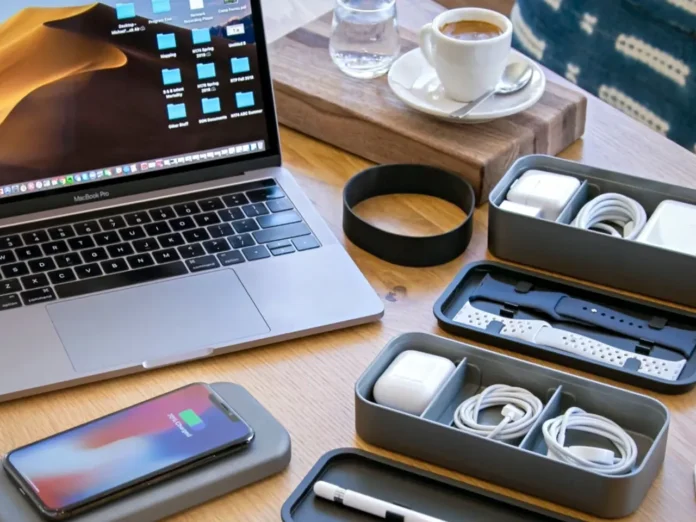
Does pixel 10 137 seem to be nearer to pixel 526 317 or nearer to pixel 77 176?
pixel 77 176

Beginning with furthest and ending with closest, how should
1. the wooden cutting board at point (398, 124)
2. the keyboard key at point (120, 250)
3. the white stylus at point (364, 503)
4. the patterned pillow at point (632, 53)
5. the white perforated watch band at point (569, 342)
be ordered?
the patterned pillow at point (632, 53) → the wooden cutting board at point (398, 124) → the keyboard key at point (120, 250) → the white perforated watch band at point (569, 342) → the white stylus at point (364, 503)

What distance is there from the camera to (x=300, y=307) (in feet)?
3.01

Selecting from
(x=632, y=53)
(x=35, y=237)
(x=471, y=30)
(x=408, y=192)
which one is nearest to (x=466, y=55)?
(x=471, y=30)

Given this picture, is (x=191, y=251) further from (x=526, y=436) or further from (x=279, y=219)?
(x=526, y=436)

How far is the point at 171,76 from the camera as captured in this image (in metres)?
1.00

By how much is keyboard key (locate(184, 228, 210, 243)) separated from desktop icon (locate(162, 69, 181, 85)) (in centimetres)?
15

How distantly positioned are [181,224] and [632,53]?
39.6 inches

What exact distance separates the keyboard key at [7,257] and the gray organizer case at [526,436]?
0.37 meters

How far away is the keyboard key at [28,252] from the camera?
0.95 meters

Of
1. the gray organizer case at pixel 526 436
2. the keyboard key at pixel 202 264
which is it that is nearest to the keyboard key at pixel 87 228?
the keyboard key at pixel 202 264

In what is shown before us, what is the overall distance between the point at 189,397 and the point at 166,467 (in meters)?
0.08

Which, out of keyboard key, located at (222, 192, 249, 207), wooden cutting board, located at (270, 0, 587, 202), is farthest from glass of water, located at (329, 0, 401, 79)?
keyboard key, located at (222, 192, 249, 207)

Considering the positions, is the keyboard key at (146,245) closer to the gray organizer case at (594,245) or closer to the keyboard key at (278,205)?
the keyboard key at (278,205)

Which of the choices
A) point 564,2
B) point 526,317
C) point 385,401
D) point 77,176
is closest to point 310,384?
point 385,401
